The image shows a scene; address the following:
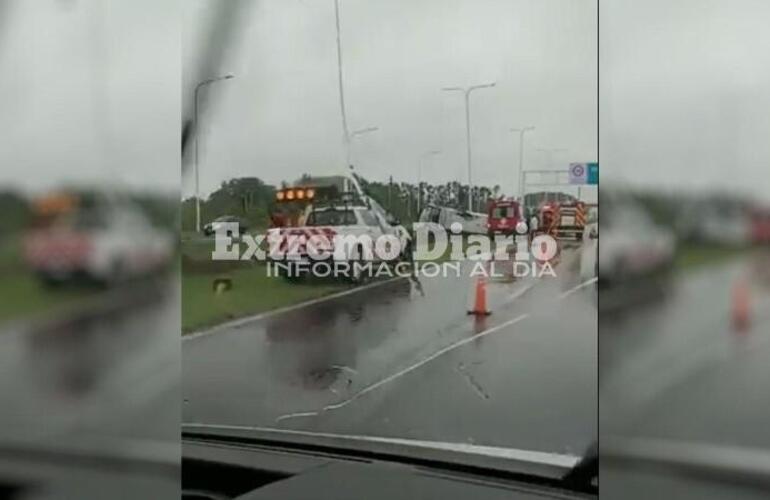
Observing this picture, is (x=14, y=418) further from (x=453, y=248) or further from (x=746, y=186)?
(x=746, y=186)

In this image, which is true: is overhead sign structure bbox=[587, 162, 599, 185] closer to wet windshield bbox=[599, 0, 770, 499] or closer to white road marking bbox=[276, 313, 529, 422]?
wet windshield bbox=[599, 0, 770, 499]

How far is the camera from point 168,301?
7.00ft

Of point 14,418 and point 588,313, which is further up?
point 588,313

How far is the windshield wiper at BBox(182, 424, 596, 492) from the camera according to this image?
6.37 ft

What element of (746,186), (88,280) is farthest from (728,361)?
(88,280)

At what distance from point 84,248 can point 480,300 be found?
0.97 meters

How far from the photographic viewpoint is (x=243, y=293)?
2062 mm

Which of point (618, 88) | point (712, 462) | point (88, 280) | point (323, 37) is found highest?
point (323, 37)

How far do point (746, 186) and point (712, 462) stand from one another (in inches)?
22.4

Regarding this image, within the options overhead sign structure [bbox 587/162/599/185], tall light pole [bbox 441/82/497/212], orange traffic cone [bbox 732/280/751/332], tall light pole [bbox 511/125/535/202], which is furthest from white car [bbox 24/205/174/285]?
orange traffic cone [bbox 732/280/751/332]

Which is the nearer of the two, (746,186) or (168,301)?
(746,186)

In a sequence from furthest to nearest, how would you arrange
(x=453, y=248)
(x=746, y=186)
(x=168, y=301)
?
(x=168, y=301) → (x=453, y=248) → (x=746, y=186)

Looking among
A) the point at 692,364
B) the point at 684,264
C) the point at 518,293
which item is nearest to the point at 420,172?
the point at 518,293

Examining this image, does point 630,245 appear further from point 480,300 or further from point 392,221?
point 392,221
